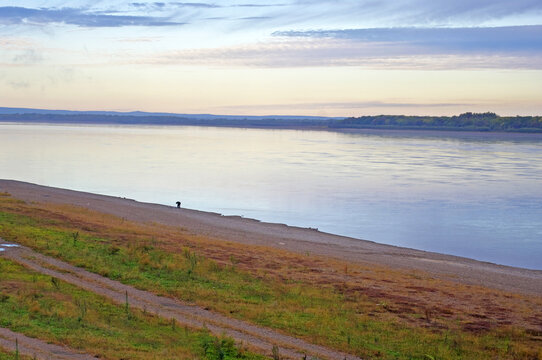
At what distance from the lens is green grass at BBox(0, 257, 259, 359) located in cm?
1040

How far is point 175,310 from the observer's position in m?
13.5

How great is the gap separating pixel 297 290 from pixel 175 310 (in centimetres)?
387

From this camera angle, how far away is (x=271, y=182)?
55.6 m

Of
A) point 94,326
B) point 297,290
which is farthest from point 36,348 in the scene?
point 297,290

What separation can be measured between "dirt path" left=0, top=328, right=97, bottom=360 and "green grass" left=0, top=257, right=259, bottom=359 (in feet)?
0.64

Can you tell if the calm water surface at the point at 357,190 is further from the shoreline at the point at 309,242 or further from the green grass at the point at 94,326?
the green grass at the point at 94,326

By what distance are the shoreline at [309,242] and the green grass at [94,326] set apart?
36.9 ft

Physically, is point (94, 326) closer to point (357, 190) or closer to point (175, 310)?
point (175, 310)

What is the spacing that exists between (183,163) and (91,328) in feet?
208

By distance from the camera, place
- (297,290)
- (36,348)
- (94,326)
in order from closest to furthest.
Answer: (36,348) < (94,326) < (297,290)

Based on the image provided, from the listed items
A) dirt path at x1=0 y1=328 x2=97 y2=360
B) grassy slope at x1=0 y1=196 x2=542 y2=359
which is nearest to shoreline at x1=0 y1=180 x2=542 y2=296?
grassy slope at x1=0 y1=196 x2=542 y2=359

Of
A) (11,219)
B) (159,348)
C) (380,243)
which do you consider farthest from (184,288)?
(380,243)

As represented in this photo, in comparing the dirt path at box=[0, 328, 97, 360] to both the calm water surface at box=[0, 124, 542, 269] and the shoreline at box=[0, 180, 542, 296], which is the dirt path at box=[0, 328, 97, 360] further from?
the calm water surface at box=[0, 124, 542, 269]

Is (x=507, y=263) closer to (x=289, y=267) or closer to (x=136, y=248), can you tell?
(x=289, y=267)
